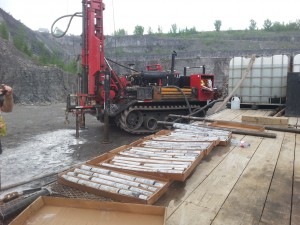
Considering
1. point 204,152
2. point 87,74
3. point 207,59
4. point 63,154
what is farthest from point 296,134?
point 207,59

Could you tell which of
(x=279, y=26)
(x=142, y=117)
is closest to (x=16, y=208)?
(x=142, y=117)

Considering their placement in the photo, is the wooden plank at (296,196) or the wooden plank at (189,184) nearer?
the wooden plank at (296,196)

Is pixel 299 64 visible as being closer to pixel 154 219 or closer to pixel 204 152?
pixel 204 152

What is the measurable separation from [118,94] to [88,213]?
7.33 meters

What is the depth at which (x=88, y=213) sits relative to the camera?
77.0 inches

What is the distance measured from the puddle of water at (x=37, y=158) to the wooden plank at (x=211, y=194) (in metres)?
3.33

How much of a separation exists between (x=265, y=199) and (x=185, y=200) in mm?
600

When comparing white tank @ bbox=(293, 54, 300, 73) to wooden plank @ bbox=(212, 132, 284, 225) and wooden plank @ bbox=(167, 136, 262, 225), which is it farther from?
wooden plank @ bbox=(167, 136, 262, 225)

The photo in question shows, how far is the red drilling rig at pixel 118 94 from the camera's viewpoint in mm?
8578

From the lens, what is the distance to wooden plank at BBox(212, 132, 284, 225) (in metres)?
1.94

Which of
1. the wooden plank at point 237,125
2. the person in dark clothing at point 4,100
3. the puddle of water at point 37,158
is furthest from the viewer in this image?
the puddle of water at point 37,158

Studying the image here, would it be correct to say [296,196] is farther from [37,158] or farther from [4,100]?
[37,158]

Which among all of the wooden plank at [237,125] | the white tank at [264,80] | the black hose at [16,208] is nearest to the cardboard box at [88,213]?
the black hose at [16,208]

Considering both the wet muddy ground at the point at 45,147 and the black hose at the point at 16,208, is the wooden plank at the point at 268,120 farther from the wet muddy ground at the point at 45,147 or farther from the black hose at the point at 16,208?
the black hose at the point at 16,208
